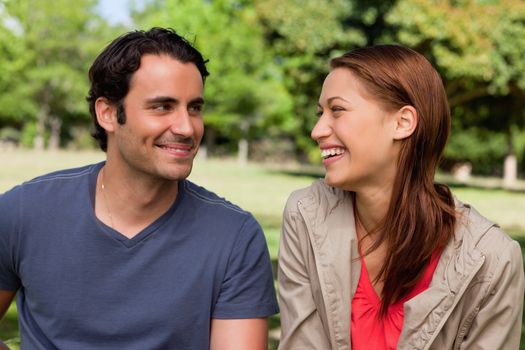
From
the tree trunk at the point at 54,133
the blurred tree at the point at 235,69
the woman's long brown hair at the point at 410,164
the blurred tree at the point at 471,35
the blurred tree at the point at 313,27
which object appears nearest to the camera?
the woman's long brown hair at the point at 410,164

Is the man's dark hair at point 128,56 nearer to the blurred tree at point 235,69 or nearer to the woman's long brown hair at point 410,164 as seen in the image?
the woman's long brown hair at point 410,164

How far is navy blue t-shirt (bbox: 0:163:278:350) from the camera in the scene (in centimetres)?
247

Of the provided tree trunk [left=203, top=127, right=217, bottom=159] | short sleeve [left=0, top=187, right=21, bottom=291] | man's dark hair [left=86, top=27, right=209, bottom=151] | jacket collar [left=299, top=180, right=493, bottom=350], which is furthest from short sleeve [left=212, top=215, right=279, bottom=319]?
tree trunk [left=203, top=127, right=217, bottom=159]

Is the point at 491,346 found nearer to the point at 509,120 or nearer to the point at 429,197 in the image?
the point at 429,197

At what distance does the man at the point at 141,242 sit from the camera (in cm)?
248

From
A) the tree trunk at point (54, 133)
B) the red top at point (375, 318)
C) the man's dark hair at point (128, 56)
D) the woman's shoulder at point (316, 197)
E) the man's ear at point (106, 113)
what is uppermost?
the man's dark hair at point (128, 56)

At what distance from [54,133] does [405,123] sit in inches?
1954

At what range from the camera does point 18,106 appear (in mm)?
46844

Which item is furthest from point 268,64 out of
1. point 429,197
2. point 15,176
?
point 429,197

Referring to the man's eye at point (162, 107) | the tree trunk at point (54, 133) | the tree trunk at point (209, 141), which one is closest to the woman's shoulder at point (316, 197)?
the man's eye at point (162, 107)

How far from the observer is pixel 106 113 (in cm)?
279

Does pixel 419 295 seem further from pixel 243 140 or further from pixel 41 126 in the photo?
pixel 41 126

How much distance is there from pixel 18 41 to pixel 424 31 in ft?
78.2

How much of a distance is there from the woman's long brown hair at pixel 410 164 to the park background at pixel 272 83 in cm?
79
